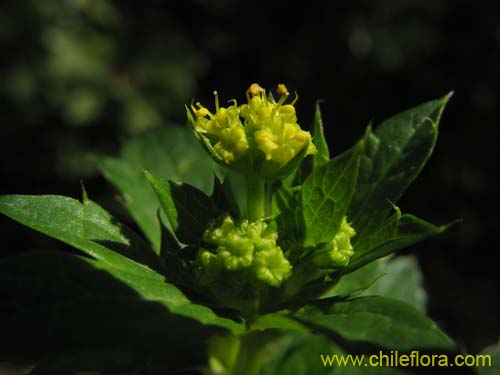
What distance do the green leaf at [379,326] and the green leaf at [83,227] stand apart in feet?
1.74

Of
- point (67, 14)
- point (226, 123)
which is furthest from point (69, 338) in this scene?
point (67, 14)

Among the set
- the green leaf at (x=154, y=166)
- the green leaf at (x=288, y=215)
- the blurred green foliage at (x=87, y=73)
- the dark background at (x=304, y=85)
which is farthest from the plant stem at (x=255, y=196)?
the dark background at (x=304, y=85)

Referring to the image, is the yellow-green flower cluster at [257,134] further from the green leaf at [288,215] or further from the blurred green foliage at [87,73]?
the blurred green foliage at [87,73]

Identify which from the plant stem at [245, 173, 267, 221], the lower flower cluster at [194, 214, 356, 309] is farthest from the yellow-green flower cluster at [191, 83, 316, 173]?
the lower flower cluster at [194, 214, 356, 309]

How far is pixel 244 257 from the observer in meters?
1.74

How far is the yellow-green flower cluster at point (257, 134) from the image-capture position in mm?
1817

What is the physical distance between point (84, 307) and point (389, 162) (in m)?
1.11

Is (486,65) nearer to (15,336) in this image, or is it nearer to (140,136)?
(140,136)

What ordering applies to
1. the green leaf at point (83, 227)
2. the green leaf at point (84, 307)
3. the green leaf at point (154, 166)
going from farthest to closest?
1. the green leaf at point (154, 166)
2. the green leaf at point (83, 227)
3. the green leaf at point (84, 307)

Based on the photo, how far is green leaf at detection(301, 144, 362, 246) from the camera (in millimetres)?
1799

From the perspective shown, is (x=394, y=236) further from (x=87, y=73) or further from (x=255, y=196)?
(x=87, y=73)

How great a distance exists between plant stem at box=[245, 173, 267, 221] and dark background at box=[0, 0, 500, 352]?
10.3 feet

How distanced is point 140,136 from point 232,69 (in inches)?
116

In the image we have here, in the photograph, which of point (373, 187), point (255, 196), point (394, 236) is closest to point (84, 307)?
point (255, 196)
